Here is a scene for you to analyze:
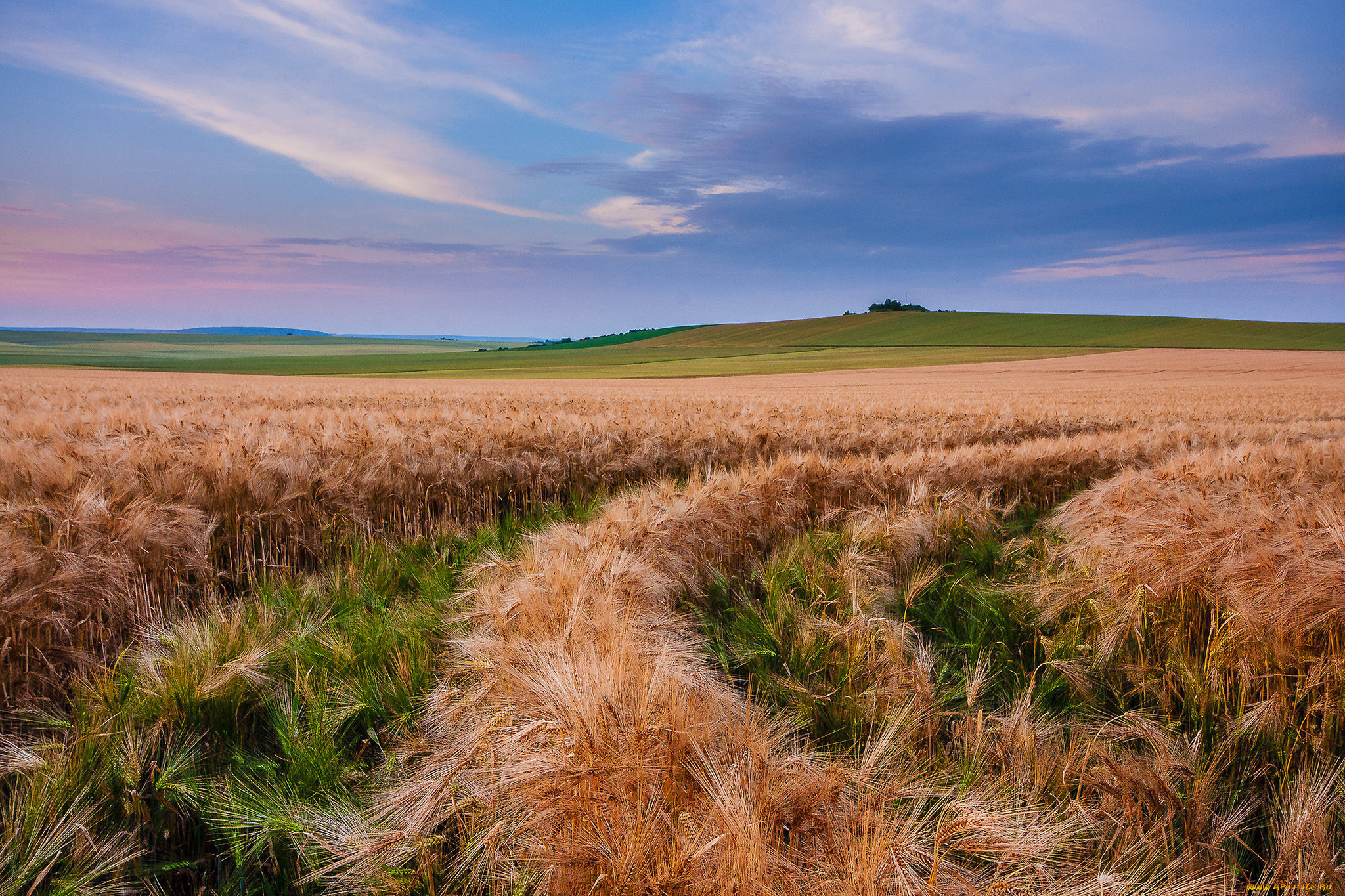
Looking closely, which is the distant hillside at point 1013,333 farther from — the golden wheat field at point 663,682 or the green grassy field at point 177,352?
the golden wheat field at point 663,682

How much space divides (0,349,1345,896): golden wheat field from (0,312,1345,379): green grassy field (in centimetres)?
4079

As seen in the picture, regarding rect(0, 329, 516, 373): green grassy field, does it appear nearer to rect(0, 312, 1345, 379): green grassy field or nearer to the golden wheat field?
rect(0, 312, 1345, 379): green grassy field

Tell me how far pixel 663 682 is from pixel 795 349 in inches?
2980

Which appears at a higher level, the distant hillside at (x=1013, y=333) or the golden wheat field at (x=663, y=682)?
the distant hillside at (x=1013, y=333)

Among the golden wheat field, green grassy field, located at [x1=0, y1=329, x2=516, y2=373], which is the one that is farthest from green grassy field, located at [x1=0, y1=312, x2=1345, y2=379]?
the golden wheat field

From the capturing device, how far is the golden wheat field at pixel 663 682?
1.22 meters

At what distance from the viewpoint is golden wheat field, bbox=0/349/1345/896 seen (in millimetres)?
1219

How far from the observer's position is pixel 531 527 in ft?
15.9

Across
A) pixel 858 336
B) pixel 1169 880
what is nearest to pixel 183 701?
pixel 1169 880

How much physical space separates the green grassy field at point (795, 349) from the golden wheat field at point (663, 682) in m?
40.8

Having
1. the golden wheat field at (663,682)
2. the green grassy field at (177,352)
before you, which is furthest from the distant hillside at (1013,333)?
the golden wheat field at (663,682)

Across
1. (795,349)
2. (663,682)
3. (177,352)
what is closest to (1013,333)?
(795,349)

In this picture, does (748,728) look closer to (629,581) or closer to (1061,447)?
(629,581)

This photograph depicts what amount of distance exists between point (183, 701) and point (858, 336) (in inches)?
3325
